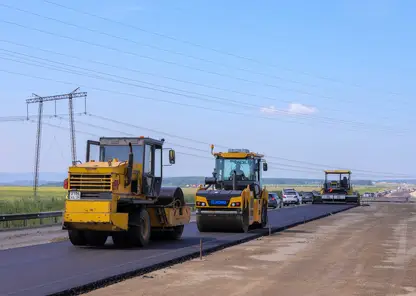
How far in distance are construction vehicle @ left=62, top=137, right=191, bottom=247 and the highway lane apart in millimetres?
529

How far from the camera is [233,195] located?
72.7ft

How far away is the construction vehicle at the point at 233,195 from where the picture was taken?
22228 millimetres

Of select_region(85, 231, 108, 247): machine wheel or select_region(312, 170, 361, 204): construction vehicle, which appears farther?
select_region(312, 170, 361, 204): construction vehicle

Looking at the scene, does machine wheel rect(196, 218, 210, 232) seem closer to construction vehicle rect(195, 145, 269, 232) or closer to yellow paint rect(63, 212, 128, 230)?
construction vehicle rect(195, 145, 269, 232)

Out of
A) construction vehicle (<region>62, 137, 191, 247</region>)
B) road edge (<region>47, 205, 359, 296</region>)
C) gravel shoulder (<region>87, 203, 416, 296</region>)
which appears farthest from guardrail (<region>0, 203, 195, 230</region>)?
gravel shoulder (<region>87, 203, 416, 296</region>)

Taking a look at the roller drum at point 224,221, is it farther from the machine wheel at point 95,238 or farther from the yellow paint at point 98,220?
the yellow paint at point 98,220

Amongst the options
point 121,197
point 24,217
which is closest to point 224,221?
point 121,197

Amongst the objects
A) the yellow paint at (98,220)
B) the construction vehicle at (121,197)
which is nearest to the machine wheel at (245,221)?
the construction vehicle at (121,197)

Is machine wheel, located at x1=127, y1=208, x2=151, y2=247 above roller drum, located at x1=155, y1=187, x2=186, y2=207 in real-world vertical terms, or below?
below

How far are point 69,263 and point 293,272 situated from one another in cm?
480

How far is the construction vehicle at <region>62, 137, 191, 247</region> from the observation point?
639 inches

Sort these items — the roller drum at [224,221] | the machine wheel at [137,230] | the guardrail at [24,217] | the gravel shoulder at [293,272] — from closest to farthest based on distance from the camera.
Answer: the gravel shoulder at [293,272]
the machine wheel at [137,230]
the roller drum at [224,221]
the guardrail at [24,217]

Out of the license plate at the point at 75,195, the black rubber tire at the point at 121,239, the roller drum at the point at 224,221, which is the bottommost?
the black rubber tire at the point at 121,239

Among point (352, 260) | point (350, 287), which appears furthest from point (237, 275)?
point (352, 260)
